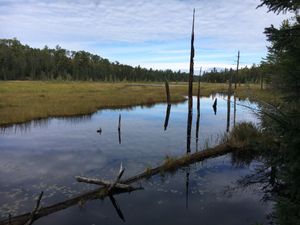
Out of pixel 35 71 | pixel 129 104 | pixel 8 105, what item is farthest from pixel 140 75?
pixel 8 105

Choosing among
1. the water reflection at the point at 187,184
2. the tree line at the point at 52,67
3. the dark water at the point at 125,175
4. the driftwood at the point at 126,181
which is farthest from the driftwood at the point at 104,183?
the tree line at the point at 52,67

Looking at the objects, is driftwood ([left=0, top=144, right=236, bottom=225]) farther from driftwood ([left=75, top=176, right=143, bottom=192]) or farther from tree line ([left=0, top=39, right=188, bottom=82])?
tree line ([left=0, top=39, right=188, bottom=82])

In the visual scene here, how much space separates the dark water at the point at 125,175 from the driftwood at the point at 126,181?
259mm

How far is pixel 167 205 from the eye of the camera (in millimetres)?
13859

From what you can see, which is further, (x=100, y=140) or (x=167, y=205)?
(x=100, y=140)

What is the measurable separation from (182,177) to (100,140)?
10491 mm

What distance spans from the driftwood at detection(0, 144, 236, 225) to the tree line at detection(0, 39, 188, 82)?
104106mm

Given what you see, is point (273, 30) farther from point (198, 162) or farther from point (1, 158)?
point (1, 158)

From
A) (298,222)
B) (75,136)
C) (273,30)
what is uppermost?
(273,30)

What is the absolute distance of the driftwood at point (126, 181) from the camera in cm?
1192

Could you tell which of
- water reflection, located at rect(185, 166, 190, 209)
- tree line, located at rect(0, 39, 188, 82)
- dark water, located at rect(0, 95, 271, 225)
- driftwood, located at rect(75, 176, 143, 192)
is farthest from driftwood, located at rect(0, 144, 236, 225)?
tree line, located at rect(0, 39, 188, 82)

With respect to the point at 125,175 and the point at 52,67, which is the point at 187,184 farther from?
the point at 52,67

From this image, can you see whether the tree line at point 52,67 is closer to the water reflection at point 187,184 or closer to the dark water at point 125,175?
the dark water at point 125,175

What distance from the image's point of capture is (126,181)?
15.8 m
